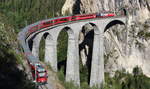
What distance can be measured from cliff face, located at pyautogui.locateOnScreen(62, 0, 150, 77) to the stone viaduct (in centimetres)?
308

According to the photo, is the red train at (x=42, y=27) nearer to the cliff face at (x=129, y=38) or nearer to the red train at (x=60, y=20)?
the red train at (x=60, y=20)

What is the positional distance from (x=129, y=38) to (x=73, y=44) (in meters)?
19.9

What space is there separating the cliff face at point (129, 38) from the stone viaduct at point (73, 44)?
308 cm

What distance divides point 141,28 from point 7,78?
4663 centimetres

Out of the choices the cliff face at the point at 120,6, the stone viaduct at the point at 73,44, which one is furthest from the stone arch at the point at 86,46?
the stone viaduct at the point at 73,44

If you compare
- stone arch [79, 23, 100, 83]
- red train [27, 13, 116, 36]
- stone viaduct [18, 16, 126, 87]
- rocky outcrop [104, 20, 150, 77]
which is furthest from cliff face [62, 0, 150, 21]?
stone arch [79, 23, 100, 83]

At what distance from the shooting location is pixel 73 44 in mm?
46406

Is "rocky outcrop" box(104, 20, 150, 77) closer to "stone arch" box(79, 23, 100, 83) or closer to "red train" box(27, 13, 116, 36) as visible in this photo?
"stone arch" box(79, 23, 100, 83)

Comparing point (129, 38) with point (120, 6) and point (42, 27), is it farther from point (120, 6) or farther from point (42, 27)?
point (42, 27)

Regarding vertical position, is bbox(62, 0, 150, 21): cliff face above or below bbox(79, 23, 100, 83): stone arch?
above

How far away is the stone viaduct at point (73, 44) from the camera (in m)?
39.4

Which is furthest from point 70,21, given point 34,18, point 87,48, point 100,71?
point 34,18

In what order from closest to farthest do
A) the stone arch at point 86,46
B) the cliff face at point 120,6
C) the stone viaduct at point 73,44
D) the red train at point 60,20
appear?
the red train at point 60,20
the stone viaduct at point 73,44
the cliff face at point 120,6
the stone arch at point 86,46

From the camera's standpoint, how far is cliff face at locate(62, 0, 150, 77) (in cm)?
5575
